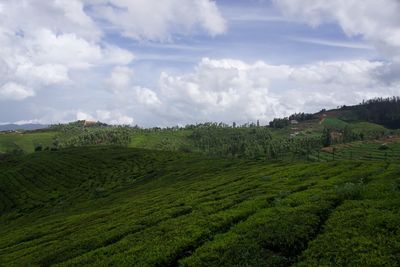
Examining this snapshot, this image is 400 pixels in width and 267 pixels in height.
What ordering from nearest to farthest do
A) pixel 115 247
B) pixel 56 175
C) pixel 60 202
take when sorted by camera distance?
pixel 115 247
pixel 60 202
pixel 56 175

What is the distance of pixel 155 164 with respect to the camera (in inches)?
7505

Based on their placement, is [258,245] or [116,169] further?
[116,169]

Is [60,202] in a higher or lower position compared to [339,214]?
lower

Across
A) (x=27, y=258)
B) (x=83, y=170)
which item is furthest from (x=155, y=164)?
(x=27, y=258)

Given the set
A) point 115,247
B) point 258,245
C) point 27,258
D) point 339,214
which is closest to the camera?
point 258,245

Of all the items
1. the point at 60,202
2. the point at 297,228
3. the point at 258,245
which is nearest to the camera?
the point at 258,245

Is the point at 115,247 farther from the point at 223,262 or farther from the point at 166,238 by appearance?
the point at 223,262

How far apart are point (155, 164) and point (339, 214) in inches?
6453

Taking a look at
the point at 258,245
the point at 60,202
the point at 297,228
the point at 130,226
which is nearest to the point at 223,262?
the point at 258,245

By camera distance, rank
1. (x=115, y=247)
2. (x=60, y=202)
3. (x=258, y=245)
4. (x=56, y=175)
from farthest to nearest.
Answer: (x=56, y=175)
(x=60, y=202)
(x=115, y=247)
(x=258, y=245)

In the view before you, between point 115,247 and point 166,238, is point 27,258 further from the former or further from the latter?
point 166,238

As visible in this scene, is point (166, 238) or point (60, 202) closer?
point (166, 238)

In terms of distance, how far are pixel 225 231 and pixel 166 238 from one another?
485 centimetres

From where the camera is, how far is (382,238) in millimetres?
24234
